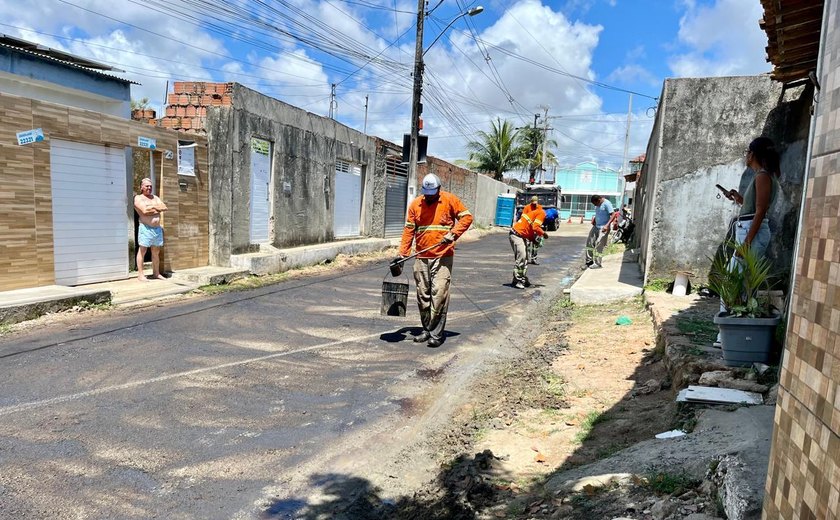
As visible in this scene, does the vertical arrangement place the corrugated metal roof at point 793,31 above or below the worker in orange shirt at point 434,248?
above

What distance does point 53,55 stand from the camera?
11.4m

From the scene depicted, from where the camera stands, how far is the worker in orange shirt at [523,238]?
10484 millimetres

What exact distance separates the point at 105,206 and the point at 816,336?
9.65m

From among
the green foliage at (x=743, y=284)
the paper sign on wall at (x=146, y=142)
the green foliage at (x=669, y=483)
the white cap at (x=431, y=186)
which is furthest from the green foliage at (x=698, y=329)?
the paper sign on wall at (x=146, y=142)

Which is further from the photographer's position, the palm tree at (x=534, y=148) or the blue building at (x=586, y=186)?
the blue building at (x=586, y=186)

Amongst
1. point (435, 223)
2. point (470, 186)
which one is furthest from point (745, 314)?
point (470, 186)

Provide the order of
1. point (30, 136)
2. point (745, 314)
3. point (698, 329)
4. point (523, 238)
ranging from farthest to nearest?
point (523, 238), point (30, 136), point (698, 329), point (745, 314)

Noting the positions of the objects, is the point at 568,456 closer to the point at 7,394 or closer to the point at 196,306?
the point at 7,394

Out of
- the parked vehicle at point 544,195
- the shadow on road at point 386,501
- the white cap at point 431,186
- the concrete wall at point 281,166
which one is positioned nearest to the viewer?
the shadow on road at point 386,501

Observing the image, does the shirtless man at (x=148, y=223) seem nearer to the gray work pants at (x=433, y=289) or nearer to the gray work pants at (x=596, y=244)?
the gray work pants at (x=433, y=289)

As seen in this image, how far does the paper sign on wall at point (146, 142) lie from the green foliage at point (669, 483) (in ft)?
30.0

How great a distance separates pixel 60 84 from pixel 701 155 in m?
11.8

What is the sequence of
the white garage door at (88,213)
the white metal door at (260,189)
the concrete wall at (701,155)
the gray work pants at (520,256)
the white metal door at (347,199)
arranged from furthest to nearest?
1. the white metal door at (347,199)
2. the white metal door at (260,189)
3. the gray work pants at (520,256)
4. the white garage door at (88,213)
5. the concrete wall at (701,155)

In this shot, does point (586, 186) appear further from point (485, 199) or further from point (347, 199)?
point (347, 199)
